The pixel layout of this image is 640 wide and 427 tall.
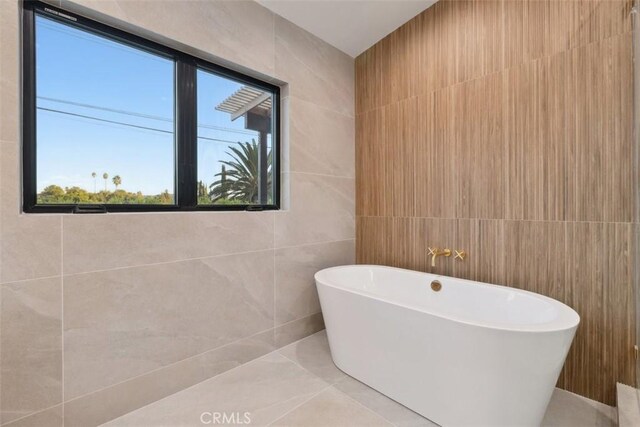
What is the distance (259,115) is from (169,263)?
132 cm

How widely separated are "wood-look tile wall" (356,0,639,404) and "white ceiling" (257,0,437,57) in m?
0.12

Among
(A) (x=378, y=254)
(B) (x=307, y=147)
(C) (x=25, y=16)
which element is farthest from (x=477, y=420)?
(C) (x=25, y=16)

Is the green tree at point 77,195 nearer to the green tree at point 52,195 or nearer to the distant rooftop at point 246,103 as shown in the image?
the green tree at point 52,195

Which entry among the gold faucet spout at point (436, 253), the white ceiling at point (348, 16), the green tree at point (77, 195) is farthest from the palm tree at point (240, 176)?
the gold faucet spout at point (436, 253)

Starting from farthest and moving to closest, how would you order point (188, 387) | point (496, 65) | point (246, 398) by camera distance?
1. point (496, 65)
2. point (188, 387)
3. point (246, 398)

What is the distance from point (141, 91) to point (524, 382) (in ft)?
8.23

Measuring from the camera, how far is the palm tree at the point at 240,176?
209cm

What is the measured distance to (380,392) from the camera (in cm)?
171

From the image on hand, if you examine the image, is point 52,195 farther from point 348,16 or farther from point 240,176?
point 348,16

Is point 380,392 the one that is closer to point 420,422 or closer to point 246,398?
point 420,422

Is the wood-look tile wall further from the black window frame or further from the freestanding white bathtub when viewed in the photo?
the black window frame

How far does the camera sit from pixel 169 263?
170cm

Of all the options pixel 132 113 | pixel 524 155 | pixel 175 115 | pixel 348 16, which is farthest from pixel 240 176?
pixel 524 155

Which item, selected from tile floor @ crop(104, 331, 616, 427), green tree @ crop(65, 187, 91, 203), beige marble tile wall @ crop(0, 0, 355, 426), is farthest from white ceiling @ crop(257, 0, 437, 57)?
tile floor @ crop(104, 331, 616, 427)
